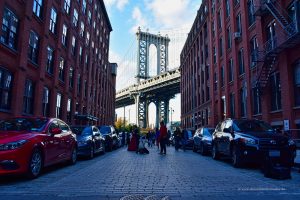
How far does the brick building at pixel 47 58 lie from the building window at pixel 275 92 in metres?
15.5

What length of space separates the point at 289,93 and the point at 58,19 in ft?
57.4

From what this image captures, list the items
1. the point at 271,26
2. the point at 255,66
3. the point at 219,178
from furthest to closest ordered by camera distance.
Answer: the point at 255,66 < the point at 271,26 < the point at 219,178

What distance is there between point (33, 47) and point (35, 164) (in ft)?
41.2

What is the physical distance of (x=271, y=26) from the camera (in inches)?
776

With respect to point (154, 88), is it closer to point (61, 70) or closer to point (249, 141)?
point (61, 70)

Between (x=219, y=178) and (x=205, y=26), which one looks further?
(x=205, y=26)

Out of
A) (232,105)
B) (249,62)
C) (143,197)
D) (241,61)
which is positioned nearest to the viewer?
(143,197)

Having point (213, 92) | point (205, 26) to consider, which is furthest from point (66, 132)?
point (205, 26)

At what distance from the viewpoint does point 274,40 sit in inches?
695

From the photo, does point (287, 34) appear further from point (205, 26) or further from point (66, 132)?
point (205, 26)

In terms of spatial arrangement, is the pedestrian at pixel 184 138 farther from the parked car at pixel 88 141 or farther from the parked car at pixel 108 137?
the parked car at pixel 88 141

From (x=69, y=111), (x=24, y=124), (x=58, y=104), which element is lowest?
(x=24, y=124)

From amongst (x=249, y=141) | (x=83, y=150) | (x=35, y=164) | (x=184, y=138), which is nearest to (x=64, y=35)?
(x=184, y=138)

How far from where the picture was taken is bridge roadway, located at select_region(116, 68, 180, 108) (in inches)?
2704
